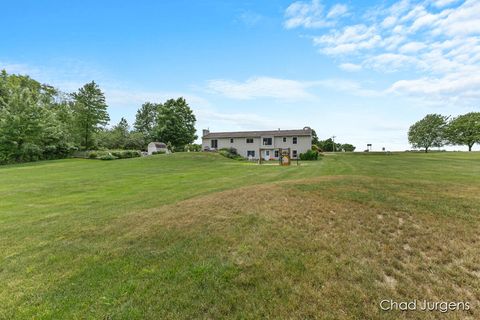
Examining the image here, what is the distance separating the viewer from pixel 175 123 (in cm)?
4747

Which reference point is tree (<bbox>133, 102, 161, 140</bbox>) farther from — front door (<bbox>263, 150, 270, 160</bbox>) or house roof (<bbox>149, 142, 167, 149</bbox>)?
front door (<bbox>263, 150, 270, 160</bbox>)

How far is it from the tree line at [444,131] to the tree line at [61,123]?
207ft

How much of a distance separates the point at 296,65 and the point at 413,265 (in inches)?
788

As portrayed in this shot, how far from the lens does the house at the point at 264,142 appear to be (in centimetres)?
3841

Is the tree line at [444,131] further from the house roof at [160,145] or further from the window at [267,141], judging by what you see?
the house roof at [160,145]

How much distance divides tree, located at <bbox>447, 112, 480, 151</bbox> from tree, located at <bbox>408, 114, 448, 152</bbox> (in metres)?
1.73

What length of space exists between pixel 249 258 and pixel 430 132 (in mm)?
77825

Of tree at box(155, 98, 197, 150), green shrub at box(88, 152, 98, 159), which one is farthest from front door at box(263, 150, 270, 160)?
green shrub at box(88, 152, 98, 159)

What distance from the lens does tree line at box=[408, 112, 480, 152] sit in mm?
54031

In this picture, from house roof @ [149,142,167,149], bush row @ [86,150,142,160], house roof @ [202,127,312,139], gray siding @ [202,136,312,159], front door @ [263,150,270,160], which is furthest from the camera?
house roof @ [149,142,167,149]

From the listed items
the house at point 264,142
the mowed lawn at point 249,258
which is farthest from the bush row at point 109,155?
the mowed lawn at point 249,258

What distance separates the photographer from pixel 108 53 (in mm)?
21125

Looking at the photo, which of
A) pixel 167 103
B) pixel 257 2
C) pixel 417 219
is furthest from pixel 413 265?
pixel 167 103

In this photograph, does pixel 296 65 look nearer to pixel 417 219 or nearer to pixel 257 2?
pixel 257 2
